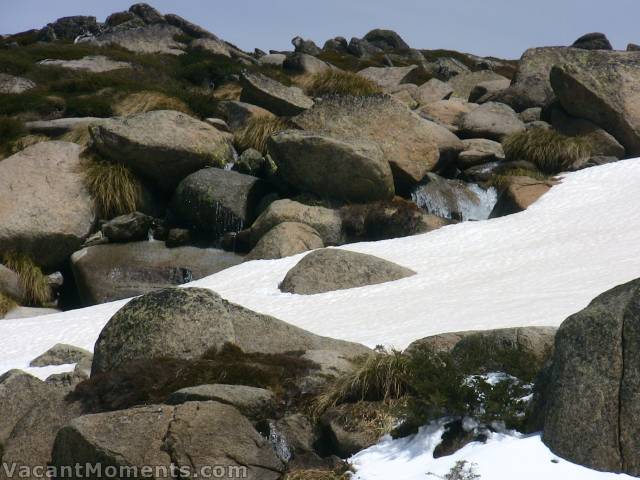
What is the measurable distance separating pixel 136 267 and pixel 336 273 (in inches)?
214

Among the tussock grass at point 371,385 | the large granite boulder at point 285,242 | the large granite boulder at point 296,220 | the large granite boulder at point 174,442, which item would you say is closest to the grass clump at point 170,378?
the tussock grass at point 371,385

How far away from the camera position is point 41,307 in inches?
803

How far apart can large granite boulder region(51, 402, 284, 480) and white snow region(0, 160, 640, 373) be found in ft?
13.8

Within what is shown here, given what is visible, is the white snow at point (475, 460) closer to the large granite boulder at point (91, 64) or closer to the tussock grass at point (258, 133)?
the tussock grass at point (258, 133)

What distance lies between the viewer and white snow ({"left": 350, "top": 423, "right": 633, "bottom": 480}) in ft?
22.6

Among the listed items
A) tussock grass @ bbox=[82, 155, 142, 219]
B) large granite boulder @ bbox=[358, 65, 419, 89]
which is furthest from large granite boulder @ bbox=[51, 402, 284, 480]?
large granite boulder @ bbox=[358, 65, 419, 89]

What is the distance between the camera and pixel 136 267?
20516 mm

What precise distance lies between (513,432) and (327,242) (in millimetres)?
13398

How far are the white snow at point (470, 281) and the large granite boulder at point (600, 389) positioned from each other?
14.8ft

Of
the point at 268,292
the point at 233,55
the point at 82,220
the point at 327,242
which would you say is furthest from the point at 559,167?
the point at 233,55

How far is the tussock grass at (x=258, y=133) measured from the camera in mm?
25328

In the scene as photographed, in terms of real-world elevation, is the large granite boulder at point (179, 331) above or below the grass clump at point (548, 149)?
below

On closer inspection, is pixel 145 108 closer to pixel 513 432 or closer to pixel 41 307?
pixel 41 307

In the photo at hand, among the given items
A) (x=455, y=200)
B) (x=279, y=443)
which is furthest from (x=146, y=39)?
(x=279, y=443)
